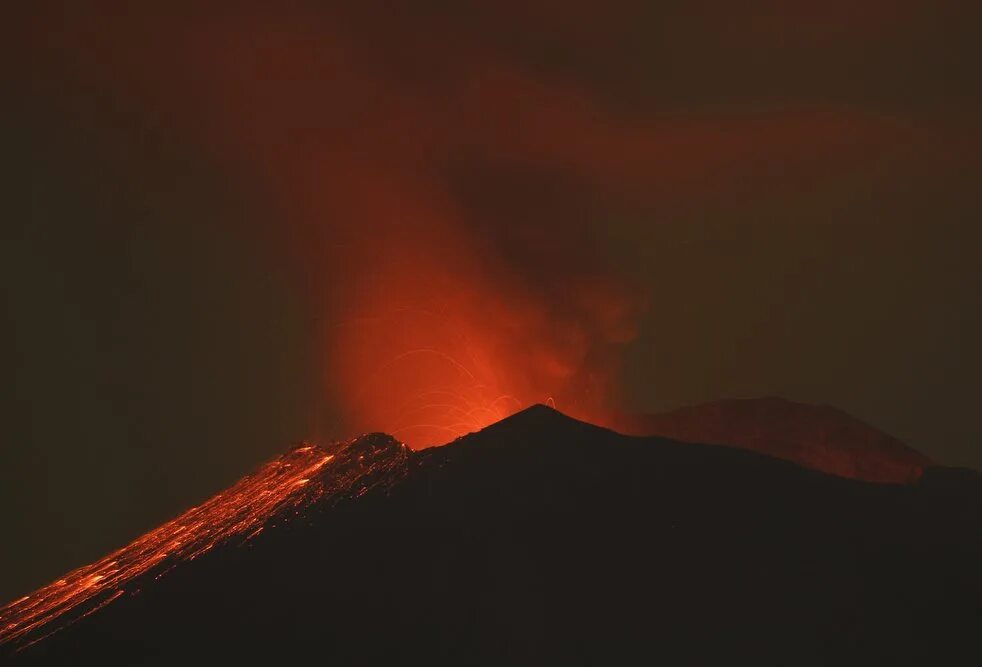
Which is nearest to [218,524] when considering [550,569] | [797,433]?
[550,569]

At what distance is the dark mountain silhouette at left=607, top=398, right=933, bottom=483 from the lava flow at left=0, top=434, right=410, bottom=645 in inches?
441

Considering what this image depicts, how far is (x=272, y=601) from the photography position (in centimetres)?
2241

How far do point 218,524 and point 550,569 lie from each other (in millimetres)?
8559

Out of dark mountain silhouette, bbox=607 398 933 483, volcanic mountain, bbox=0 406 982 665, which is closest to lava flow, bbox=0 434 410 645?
volcanic mountain, bbox=0 406 982 665

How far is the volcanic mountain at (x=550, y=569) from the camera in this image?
68.7ft

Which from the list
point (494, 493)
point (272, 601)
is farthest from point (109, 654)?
point (494, 493)

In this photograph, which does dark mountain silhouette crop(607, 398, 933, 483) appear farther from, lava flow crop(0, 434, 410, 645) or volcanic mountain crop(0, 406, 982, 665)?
lava flow crop(0, 434, 410, 645)

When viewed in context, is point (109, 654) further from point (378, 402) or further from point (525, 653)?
point (378, 402)

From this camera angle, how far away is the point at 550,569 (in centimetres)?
2273

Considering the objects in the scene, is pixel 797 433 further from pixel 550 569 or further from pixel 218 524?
pixel 218 524

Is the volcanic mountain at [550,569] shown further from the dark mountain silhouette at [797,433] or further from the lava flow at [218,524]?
the dark mountain silhouette at [797,433]

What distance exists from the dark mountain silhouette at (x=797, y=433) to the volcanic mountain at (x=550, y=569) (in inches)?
216

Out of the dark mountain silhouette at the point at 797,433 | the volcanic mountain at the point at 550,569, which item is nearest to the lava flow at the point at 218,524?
the volcanic mountain at the point at 550,569

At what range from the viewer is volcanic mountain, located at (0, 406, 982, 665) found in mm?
20938
